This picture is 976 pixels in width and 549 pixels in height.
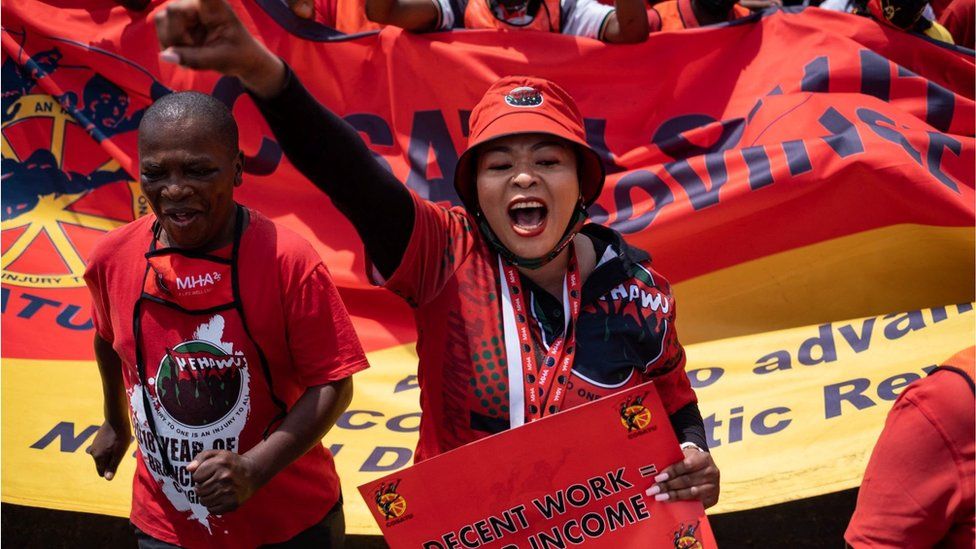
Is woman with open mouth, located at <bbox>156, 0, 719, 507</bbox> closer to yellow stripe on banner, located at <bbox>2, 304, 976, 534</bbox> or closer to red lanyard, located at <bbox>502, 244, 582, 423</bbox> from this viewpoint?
red lanyard, located at <bbox>502, 244, 582, 423</bbox>

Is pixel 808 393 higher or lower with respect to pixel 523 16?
lower

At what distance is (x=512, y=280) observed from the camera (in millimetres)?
2000

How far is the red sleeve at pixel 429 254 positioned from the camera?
6.20 ft

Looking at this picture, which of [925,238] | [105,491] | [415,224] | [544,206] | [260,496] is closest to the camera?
[415,224]

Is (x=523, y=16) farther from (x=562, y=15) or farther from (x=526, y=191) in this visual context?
(x=526, y=191)

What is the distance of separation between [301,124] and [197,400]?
0.65 meters

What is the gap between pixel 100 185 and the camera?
447cm

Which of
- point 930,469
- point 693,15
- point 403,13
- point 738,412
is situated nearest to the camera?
point 930,469

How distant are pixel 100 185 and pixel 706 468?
332cm

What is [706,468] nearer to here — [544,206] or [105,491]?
[544,206]

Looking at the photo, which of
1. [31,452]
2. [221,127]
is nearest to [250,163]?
[31,452]

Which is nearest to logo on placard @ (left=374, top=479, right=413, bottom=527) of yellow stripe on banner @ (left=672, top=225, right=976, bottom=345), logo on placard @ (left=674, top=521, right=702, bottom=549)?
logo on placard @ (left=674, top=521, right=702, bottom=549)

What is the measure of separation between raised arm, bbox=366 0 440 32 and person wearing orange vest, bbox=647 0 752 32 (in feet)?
3.47

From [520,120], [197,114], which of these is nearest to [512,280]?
[520,120]
